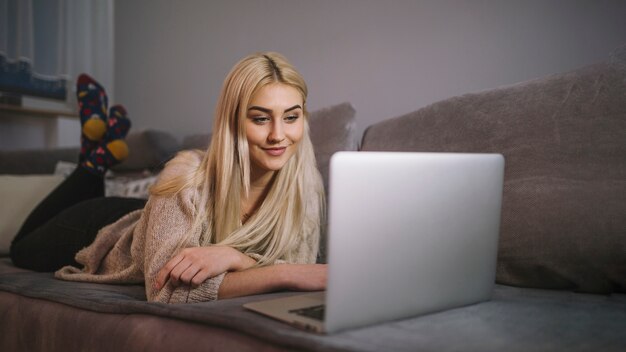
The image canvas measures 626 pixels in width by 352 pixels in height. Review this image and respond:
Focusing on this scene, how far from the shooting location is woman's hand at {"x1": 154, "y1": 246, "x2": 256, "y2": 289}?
0.95 meters

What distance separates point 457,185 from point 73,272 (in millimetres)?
1087

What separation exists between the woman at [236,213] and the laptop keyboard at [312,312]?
0.19 meters

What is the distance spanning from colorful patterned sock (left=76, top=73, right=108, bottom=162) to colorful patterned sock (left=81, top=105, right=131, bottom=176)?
3cm

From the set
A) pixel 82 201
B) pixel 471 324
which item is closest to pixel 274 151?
pixel 471 324

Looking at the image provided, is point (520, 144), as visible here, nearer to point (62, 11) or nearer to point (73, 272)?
point (73, 272)

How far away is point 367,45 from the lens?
1824 millimetres

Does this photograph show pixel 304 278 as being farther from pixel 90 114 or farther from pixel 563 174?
pixel 90 114

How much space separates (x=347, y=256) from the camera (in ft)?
2.15

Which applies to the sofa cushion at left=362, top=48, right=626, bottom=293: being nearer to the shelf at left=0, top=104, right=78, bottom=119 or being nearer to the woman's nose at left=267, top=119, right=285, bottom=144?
the woman's nose at left=267, top=119, right=285, bottom=144

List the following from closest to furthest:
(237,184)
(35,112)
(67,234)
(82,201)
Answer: (237,184) → (67,234) → (82,201) → (35,112)

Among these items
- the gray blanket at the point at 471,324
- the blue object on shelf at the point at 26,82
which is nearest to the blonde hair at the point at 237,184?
the gray blanket at the point at 471,324

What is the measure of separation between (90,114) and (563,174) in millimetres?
1666

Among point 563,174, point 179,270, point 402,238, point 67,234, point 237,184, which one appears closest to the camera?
point 402,238

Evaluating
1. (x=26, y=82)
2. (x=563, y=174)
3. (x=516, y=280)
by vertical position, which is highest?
(x=26, y=82)
